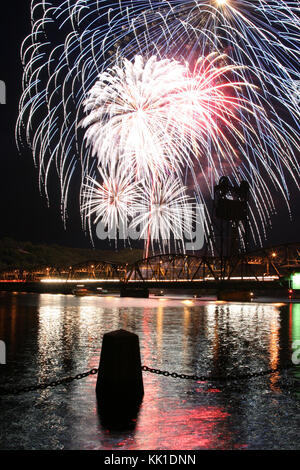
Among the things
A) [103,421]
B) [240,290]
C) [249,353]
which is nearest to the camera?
[103,421]

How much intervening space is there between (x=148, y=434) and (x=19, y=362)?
28.8 feet

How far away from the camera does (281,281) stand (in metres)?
84.6

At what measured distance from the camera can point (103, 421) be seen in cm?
859

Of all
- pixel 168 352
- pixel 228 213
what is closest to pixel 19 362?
pixel 168 352

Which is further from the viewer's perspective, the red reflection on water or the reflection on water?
the reflection on water

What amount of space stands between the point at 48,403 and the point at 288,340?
15005 mm

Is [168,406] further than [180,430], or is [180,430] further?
[168,406]

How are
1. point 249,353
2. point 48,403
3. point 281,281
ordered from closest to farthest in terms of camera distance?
point 48,403 < point 249,353 < point 281,281

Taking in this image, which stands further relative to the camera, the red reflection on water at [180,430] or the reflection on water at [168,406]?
the reflection on water at [168,406]

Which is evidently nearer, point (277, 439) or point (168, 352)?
point (277, 439)

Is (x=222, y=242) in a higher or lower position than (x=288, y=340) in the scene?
higher
